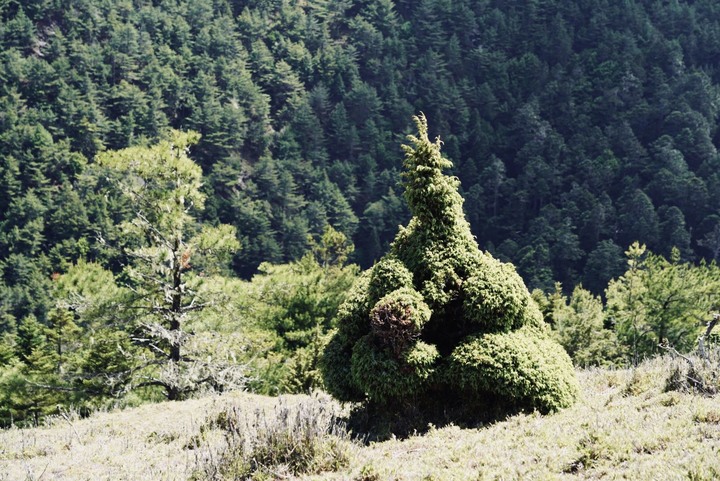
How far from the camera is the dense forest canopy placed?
278ft

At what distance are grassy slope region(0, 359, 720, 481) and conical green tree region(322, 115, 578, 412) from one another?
0.53m

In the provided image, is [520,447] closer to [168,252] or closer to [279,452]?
[279,452]

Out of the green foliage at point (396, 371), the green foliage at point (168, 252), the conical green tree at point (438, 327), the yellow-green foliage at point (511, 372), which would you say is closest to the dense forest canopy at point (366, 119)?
the green foliage at point (168, 252)

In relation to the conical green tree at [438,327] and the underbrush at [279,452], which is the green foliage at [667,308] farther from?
the underbrush at [279,452]

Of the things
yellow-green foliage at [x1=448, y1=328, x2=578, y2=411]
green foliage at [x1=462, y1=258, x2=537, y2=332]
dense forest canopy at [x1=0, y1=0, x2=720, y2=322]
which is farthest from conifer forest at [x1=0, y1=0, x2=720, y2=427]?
yellow-green foliage at [x1=448, y1=328, x2=578, y2=411]

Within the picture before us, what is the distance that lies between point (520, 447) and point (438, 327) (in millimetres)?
2415

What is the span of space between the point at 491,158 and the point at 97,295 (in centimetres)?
8726

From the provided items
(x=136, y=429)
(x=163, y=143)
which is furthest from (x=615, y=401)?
(x=163, y=143)

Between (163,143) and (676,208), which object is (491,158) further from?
(163,143)

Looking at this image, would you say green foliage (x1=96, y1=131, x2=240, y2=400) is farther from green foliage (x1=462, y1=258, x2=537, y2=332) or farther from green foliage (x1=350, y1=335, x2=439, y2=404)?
green foliage (x1=462, y1=258, x2=537, y2=332)

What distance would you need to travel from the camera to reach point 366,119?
4530 inches

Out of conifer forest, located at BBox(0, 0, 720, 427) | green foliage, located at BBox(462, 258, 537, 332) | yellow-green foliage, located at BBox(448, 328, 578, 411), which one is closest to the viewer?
yellow-green foliage, located at BBox(448, 328, 578, 411)

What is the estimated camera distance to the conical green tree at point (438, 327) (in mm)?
7824

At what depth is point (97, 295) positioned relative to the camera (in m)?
19.0
